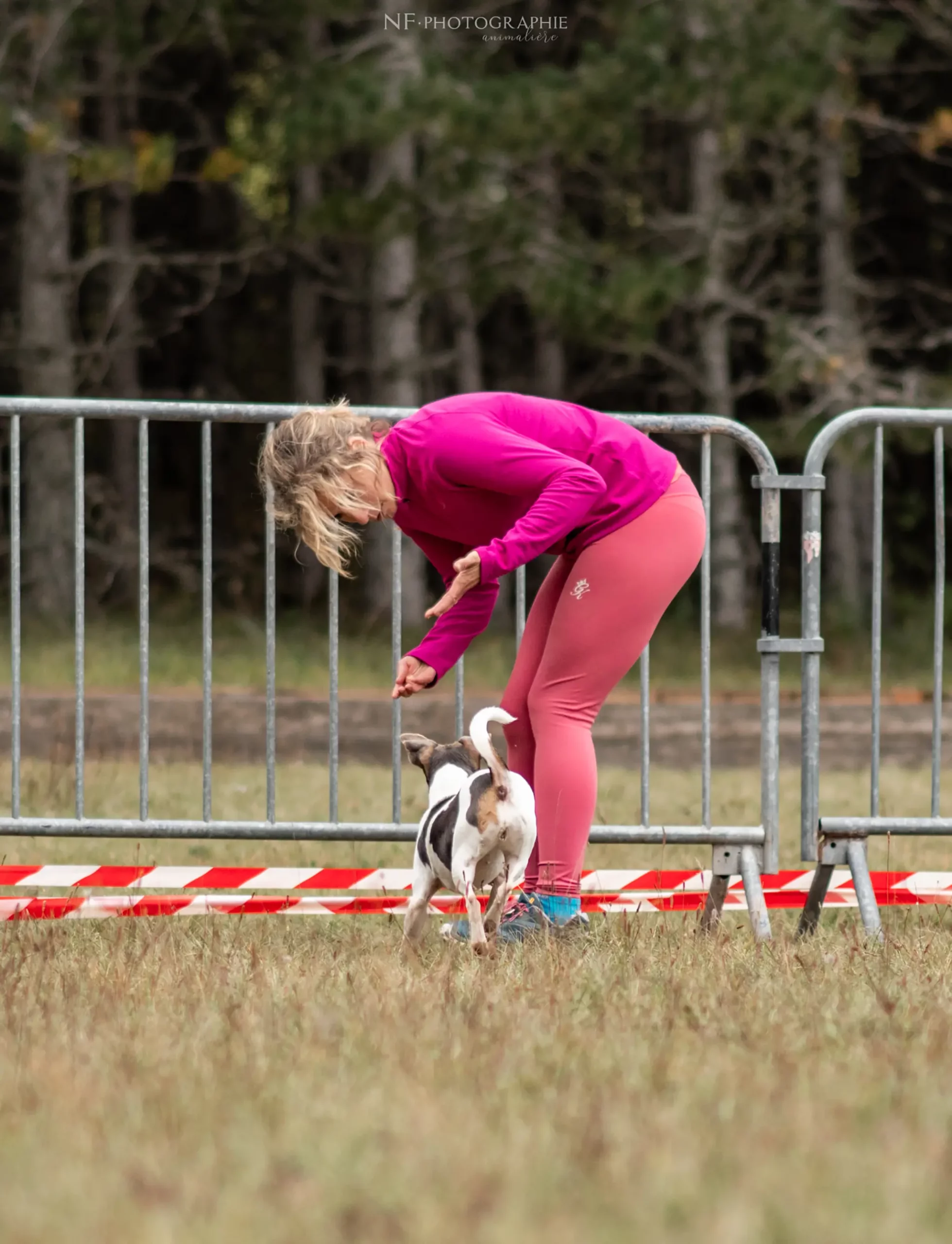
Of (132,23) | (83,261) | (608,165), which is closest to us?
(132,23)

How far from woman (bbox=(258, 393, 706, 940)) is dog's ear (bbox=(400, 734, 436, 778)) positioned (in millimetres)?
215

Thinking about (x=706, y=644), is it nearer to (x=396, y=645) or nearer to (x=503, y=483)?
(x=396, y=645)

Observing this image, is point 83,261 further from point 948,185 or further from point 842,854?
point 842,854

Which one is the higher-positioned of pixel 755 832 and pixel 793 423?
pixel 793 423

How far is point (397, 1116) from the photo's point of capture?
3000 millimetres

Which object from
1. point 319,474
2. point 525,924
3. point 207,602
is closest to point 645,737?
point 525,924

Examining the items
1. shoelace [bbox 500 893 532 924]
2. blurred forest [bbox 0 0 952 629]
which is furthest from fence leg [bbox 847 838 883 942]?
blurred forest [bbox 0 0 952 629]

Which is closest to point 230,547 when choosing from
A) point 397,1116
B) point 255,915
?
point 255,915

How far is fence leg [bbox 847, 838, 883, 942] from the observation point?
519cm

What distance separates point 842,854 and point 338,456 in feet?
5.93

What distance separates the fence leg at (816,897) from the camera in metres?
5.31

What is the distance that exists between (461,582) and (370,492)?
31cm

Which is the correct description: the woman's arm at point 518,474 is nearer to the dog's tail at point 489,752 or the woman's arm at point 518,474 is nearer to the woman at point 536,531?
the woman at point 536,531

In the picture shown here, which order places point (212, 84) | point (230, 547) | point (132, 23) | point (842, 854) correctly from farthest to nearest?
point (230, 547) → point (212, 84) → point (132, 23) → point (842, 854)
